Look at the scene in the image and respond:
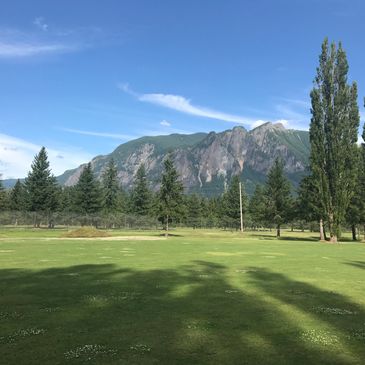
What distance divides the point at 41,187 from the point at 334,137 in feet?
189

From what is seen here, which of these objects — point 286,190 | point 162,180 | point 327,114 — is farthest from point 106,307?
point 286,190

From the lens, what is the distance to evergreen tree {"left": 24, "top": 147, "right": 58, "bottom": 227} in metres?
82.2

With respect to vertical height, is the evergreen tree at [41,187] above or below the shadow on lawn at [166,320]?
above

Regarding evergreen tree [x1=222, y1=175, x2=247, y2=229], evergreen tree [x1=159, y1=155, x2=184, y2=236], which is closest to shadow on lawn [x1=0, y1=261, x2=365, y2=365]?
evergreen tree [x1=159, y1=155, x2=184, y2=236]

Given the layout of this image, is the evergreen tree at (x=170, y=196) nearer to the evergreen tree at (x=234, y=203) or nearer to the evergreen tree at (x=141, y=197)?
the evergreen tree at (x=234, y=203)

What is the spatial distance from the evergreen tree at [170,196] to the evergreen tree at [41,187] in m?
29.7

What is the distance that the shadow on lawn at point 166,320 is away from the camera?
6.59 metres

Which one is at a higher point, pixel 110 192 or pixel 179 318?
pixel 110 192

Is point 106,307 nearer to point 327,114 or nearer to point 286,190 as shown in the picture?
point 327,114

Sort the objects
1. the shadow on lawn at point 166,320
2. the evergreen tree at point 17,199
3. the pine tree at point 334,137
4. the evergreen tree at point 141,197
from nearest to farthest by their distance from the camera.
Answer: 1. the shadow on lawn at point 166,320
2. the pine tree at point 334,137
3. the evergreen tree at point 17,199
4. the evergreen tree at point 141,197

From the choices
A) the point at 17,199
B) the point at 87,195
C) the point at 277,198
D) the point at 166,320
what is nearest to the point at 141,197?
the point at 87,195

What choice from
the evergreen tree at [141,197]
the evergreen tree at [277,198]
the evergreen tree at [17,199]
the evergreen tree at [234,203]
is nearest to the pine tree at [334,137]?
the evergreen tree at [277,198]

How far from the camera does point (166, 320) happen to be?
8.80m

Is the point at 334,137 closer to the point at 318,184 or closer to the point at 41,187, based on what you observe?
the point at 318,184
